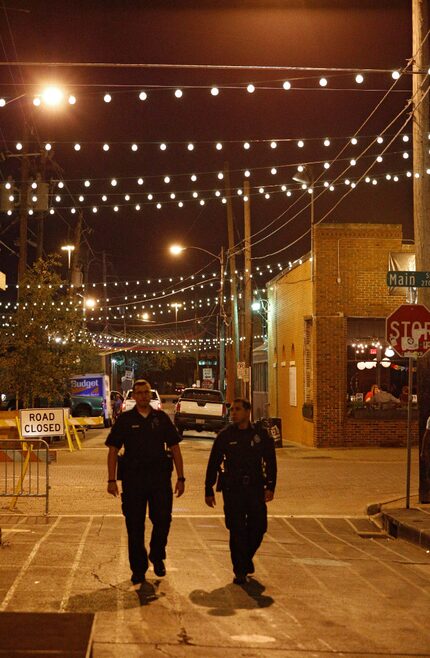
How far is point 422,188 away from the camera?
14109mm

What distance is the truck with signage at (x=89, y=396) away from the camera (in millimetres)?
40031

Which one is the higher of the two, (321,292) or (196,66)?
(196,66)

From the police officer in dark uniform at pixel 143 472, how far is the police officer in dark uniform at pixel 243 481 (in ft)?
1.42

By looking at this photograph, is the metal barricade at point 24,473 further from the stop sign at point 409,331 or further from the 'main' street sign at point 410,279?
the 'main' street sign at point 410,279

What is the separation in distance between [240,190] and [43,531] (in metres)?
21.5

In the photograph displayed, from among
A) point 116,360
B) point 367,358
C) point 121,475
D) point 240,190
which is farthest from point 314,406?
point 116,360

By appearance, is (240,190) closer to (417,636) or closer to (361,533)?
(361,533)

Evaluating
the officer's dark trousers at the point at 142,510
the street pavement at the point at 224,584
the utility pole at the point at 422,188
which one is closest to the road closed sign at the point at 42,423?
the street pavement at the point at 224,584

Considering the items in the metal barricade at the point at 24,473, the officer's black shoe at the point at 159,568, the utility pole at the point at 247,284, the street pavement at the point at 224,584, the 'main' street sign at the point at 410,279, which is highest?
the utility pole at the point at 247,284

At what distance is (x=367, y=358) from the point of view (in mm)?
27344

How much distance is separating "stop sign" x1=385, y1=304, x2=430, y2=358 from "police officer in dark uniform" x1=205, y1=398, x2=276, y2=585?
5.29 m

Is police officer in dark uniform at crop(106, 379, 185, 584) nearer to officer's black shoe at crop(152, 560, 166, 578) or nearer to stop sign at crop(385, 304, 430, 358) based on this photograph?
officer's black shoe at crop(152, 560, 166, 578)

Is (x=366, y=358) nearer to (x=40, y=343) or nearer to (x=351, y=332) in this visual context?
(x=351, y=332)

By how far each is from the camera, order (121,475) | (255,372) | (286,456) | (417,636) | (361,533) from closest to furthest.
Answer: (417,636)
(121,475)
(361,533)
(286,456)
(255,372)
